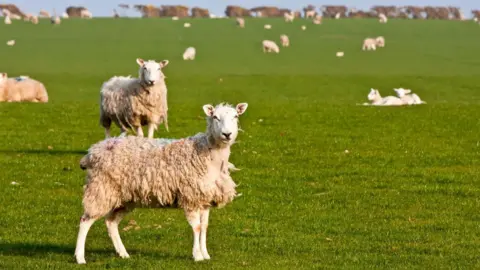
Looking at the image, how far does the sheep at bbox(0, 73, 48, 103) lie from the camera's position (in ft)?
105

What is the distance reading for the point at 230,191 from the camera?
34.7 feet

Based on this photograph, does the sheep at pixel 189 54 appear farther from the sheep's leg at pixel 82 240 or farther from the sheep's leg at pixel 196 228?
the sheep's leg at pixel 196 228

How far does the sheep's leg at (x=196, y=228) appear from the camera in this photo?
10.5 metres

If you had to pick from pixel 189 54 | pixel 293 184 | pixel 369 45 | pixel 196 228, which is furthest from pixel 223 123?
pixel 369 45

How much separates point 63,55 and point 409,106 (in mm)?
38147

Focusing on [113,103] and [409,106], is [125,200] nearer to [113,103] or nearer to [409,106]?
[113,103]

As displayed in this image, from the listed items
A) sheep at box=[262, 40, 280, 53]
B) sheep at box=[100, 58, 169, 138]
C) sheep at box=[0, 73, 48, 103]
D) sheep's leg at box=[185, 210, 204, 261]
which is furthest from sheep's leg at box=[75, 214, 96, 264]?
sheep at box=[262, 40, 280, 53]

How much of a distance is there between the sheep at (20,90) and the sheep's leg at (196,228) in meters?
22.4

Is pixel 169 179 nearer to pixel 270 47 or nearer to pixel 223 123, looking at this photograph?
pixel 223 123

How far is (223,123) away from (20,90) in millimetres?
22852

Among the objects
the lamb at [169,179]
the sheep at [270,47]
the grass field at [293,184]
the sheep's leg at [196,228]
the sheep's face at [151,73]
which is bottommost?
the grass field at [293,184]

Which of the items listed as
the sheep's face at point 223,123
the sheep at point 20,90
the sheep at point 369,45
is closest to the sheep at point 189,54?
the sheep at point 369,45

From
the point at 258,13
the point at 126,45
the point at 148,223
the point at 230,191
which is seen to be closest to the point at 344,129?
the point at 148,223

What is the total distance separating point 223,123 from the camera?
1046 cm
